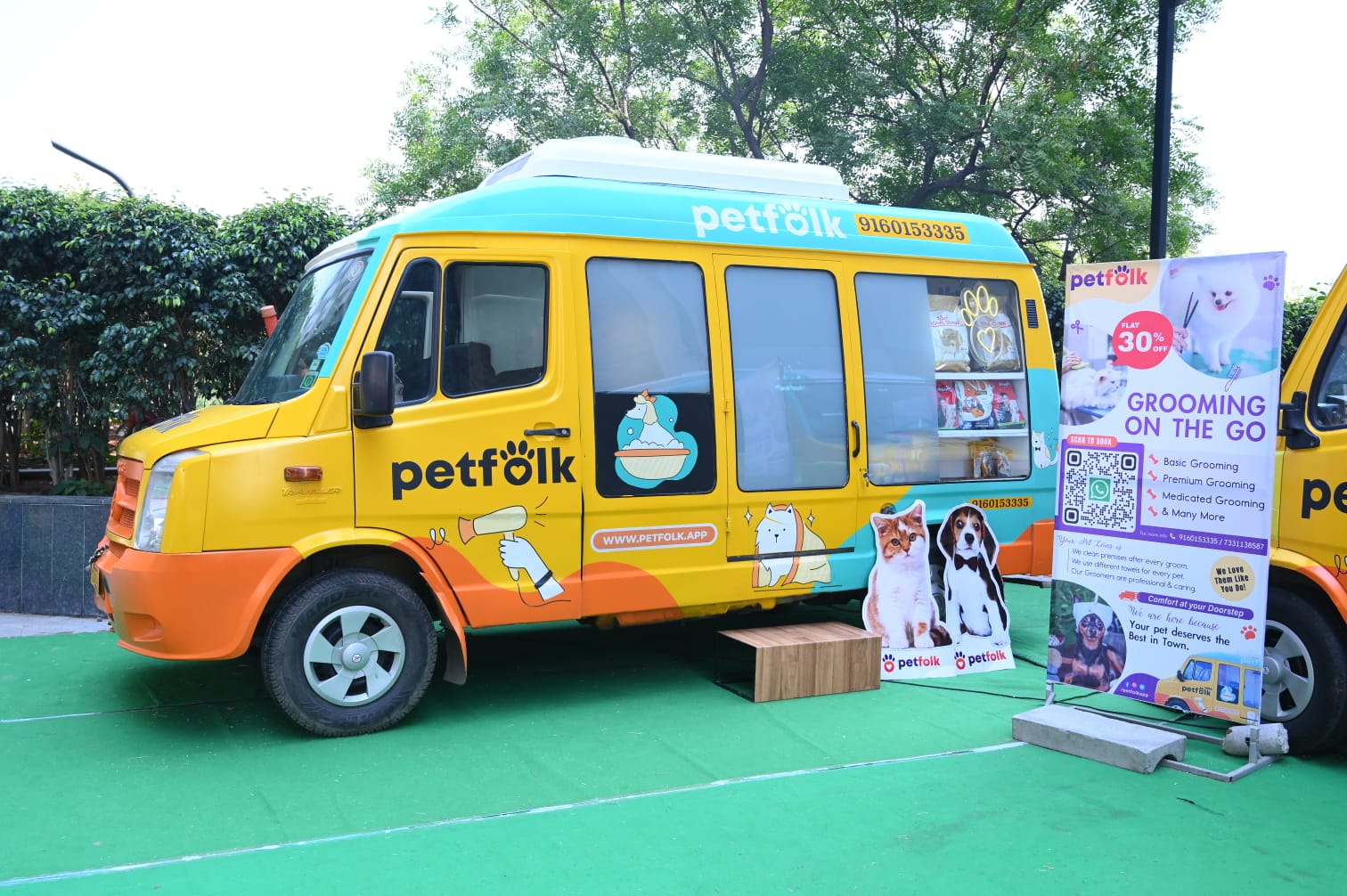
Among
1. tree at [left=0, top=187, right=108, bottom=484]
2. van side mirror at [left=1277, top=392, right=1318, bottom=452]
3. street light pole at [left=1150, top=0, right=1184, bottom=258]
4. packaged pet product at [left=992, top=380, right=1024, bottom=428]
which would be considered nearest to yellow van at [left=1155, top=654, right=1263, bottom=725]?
van side mirror at [left=1277, top=392, right=1318, bottom=452]

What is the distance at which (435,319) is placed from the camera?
224 inches

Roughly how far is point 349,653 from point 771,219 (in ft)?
11.7

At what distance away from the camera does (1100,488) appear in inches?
227

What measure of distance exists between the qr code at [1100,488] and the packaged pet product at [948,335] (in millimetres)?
1620

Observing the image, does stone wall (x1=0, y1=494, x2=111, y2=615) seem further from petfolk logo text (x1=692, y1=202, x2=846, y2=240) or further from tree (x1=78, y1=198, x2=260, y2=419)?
petfolk logo text (x1=692, y1=202, x2=846, y2=240)

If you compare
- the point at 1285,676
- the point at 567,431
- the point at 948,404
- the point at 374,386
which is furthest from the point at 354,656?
the point at 1285,676

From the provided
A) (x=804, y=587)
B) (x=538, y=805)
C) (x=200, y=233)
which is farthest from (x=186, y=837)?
(x=200, y=233)

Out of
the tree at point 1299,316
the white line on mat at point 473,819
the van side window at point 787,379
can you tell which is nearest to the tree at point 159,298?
the van side window at point 787,379

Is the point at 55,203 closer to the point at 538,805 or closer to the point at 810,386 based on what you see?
the point at 810,386

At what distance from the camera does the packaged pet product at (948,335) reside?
7.35 meters

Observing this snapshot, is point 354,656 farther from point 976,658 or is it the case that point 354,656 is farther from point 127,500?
point 976,658

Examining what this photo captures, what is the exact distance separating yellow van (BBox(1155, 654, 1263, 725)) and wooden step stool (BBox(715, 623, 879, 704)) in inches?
66.2

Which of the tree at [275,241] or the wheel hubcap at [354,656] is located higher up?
the tree at [275,241]

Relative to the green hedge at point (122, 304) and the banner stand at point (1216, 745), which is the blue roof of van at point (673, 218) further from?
the banner stand at point (1216, 745)
